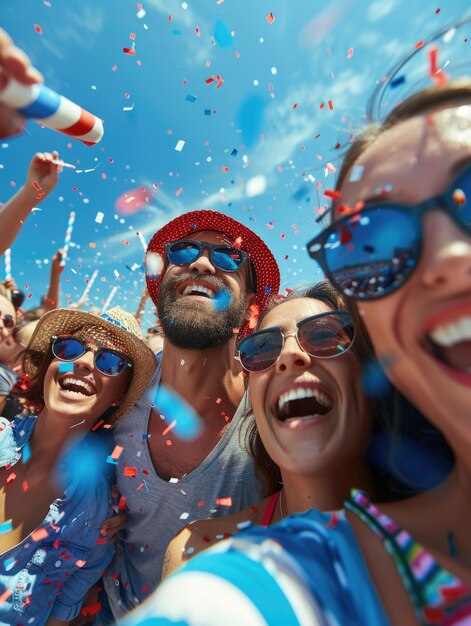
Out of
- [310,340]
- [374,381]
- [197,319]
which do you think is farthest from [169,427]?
[374,381]

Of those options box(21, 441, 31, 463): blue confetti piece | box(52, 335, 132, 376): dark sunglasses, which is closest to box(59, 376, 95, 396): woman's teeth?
box(52, 335, 132, 376): dark sunglasses

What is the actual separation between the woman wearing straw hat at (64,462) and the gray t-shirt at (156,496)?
0.18 metres

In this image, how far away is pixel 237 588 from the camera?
90cm

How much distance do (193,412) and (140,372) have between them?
23.7 inches

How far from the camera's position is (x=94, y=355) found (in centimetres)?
307

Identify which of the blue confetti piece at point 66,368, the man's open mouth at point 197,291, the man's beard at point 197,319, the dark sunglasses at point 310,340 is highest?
the man's open mouth at point 197,291

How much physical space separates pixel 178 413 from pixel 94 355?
34.8 inches

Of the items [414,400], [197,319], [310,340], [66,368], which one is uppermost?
[197,319]

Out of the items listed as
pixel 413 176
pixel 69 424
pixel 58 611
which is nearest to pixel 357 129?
pixel 413 176

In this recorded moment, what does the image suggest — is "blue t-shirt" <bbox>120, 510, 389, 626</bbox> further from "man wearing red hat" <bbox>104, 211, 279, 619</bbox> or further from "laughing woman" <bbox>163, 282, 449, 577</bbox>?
"man wearing red hat" <bbox>104, 211, 279, 619</bbox>

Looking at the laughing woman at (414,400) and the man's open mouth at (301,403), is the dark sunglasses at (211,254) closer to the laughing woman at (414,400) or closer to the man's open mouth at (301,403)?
the man's open mouth at (301,403)

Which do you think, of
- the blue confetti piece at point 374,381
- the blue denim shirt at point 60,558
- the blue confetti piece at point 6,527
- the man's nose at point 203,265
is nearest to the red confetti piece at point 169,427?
the blue denim shirt at point 60,558

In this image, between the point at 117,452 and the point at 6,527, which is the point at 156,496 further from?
the point at 6,527

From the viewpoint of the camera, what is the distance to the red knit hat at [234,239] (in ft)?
12.1
